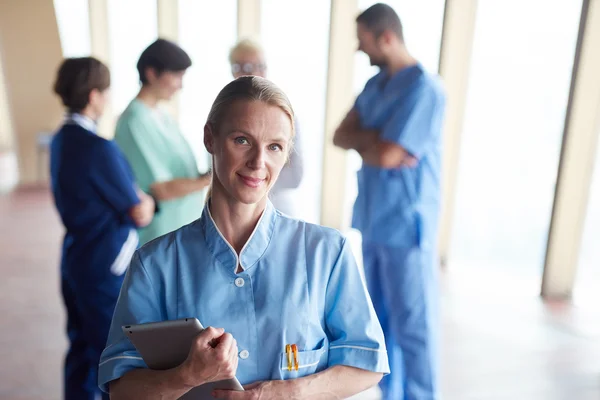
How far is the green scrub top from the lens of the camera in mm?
2213

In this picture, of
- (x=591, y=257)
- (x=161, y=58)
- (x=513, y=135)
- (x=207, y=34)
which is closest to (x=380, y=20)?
(x=161, y=58)

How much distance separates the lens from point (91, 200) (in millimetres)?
1994

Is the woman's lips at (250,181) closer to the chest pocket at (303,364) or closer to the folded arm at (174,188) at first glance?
the chest pocket at (303,364)

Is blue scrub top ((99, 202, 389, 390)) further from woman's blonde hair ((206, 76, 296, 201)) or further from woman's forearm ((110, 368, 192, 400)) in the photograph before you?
woman's blonde hair ((206, 76, 296, 201))

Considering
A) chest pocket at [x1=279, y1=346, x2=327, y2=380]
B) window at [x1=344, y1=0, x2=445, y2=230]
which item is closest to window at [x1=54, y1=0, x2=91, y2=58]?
window at [x1=344, y1=0, x2=445, y2=230]

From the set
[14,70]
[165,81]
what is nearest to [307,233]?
[165,81]

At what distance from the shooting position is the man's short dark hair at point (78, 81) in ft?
6.59

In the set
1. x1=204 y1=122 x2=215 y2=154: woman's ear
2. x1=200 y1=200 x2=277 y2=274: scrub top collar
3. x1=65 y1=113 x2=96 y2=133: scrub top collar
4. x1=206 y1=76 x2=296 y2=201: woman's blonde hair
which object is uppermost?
x1=206 y1=76 x2=296 y2=201: woman's blonde hair

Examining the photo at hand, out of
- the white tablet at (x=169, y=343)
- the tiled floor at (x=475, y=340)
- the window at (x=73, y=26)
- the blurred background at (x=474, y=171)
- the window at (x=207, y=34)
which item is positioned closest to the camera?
the white tablet at (x=169, y=343)

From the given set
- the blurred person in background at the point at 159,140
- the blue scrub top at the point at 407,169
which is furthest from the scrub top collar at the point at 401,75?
the blurred person in background at the point at 159,140

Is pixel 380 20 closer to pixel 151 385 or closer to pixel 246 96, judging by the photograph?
pixel 246 96

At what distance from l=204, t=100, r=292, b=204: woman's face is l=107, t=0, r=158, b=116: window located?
492 centimetres

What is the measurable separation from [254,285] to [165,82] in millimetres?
1416

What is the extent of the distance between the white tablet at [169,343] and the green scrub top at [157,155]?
4.29ft
